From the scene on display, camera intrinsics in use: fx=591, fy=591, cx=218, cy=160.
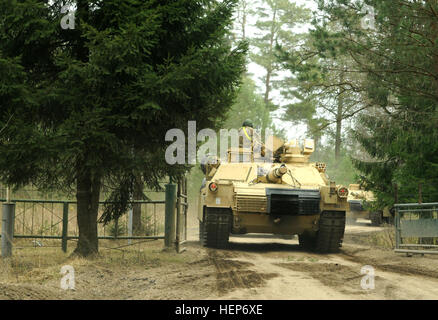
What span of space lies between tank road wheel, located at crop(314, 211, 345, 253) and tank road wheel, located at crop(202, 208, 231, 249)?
2.16 metres

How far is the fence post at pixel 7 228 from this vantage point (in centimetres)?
1077

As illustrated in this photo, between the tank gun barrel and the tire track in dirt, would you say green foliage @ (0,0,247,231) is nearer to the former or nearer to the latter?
the tire track in dirt

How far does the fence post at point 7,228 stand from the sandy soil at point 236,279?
60.1 inches

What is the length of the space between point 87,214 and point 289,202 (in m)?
4.87

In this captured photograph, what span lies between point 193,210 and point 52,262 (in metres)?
24.8

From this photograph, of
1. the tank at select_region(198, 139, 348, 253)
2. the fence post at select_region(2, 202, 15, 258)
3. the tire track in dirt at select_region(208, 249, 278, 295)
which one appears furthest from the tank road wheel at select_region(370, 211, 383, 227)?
the fence post at select_region(2, 202, 15, 258)

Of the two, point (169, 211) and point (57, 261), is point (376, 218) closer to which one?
point (169, 211)

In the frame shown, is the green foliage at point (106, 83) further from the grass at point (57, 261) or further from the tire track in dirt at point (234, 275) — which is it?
the tire track in dirt at point (234, 275)

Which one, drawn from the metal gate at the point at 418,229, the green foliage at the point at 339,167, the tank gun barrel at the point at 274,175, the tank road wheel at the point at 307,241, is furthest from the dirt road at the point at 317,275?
the green foliage at the point at 339,167

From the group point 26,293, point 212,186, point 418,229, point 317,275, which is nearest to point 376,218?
point 418,229

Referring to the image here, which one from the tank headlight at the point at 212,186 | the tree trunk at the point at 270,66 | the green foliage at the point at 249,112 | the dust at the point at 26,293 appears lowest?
the dust at the point at 26,293

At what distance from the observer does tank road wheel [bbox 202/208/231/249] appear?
1344 cm

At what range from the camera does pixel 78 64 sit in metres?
9.12

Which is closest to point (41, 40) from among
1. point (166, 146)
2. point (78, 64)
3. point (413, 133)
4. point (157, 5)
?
point (78, 64)
